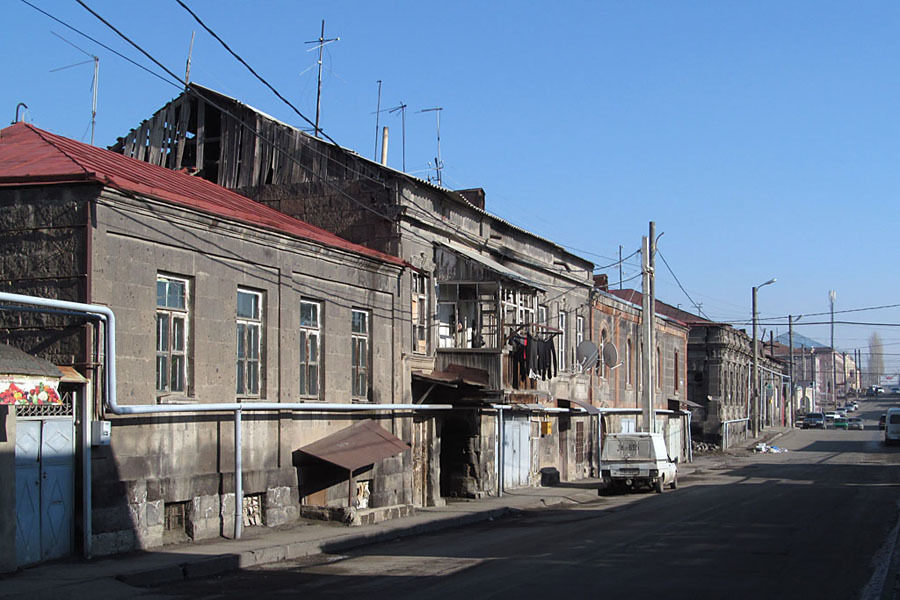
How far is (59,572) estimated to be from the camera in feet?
40.9

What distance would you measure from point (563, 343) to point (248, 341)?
18.6 m

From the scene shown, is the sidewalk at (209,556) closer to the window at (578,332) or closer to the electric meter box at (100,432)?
the electric meter box at (100,432)

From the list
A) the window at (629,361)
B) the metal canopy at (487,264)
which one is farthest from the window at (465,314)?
the window at (629,361)

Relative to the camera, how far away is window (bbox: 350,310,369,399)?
21359mm

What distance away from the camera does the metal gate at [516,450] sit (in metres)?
28.5

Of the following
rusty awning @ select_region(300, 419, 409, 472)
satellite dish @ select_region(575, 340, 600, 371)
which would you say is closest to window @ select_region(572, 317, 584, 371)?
satellite dish @ select_region(575, 340, 600, 371)

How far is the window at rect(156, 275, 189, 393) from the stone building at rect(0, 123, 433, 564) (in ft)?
0.09

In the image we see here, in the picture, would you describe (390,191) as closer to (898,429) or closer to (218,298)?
(218,298)

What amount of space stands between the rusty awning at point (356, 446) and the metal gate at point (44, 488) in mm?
5591

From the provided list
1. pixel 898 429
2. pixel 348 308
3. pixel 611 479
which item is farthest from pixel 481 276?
pixel 898 429

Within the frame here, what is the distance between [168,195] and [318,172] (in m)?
9.18

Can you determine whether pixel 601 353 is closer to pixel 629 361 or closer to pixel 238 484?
pixel 629 361

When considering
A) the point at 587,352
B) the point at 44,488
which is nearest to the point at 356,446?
the point at 44,488

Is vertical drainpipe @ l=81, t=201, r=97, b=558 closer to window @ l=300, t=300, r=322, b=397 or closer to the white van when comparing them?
window @ l=300, t=300, r=322, b=397
